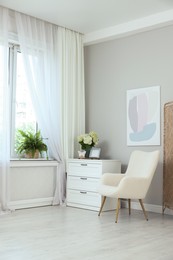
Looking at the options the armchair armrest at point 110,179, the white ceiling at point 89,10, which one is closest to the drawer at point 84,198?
the armchair armrest at point 110,179

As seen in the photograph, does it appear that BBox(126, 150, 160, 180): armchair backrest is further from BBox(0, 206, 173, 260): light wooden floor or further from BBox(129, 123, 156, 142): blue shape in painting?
BBox(0, 206, 173, 260): light wooden floor

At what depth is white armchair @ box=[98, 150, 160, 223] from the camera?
14.8 ft

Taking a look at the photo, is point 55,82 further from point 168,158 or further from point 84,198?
point 168,158

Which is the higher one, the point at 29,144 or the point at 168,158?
the point at 29,144

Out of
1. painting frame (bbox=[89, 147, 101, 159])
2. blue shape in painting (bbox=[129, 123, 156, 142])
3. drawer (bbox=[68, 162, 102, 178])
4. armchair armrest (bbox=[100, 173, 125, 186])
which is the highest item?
blue shape in painting (bbox=[129, 123, 156, 142])

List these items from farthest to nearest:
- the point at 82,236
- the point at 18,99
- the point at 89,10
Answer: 1. the point at 18,99
2. the point at 89,10
3. the point at 82,236

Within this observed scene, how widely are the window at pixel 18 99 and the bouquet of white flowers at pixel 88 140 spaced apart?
75 centimetres

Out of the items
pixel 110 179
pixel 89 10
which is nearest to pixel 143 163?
pixel 110 179

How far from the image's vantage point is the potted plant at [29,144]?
547cm

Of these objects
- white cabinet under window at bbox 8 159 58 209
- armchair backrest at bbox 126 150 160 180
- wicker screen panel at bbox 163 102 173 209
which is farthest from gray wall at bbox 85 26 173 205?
white cabinet under window at bbox 8 159 58 209

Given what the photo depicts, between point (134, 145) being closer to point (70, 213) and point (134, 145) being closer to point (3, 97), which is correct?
point (70, 213)

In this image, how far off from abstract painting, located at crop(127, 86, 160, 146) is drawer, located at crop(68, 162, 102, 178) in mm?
698

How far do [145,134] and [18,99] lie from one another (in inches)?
76.9

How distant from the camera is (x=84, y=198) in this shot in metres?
5.35
